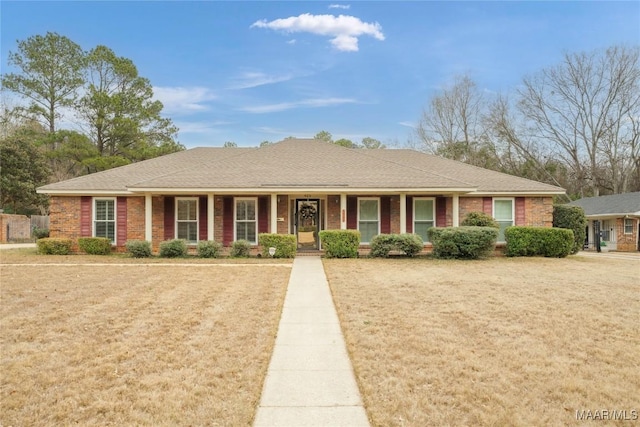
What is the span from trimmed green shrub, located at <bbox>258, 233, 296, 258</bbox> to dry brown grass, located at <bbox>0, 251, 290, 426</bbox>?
16.8ft

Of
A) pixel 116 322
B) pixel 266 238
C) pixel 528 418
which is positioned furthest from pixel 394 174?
pixel 528 418

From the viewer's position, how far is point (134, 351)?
15.2ft

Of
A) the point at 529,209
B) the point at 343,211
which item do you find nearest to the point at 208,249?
the point at 343,211

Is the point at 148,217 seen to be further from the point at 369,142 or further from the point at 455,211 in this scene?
the point at 369,142

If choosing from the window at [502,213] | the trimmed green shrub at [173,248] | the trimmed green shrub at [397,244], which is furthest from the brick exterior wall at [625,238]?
the trimmed green shrub at [173,248]

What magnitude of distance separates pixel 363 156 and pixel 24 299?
564 inches

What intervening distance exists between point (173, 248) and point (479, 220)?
11282mm

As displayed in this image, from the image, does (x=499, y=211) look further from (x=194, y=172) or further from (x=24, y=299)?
(x=24, y=299)

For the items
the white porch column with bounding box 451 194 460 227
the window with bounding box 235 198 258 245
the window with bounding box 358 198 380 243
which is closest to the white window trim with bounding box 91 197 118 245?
the window with bounding box 235 198 258 245

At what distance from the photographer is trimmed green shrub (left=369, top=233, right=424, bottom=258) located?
14117 mm

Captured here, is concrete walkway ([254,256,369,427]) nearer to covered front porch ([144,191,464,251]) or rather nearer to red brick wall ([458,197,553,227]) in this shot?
covered front porch ([144,191,464,251])

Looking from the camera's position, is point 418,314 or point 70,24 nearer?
point 418,314

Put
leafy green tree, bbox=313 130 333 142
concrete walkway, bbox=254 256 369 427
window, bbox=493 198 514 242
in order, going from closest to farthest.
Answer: concrete walkway, bbox=254 256 369 427 < window, bbox=493 198 514 242 < leafy green tree, bbox=313 130 333 142

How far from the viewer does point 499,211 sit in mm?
16328
